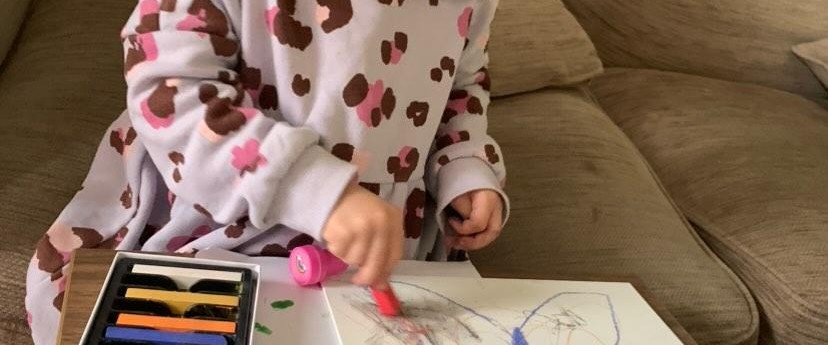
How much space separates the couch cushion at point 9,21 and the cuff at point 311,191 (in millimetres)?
572

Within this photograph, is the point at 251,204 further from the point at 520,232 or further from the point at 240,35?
the point at 520,232

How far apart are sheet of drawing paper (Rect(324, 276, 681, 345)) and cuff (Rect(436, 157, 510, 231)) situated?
0.34 ft

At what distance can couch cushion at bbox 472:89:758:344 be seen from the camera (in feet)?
3.33

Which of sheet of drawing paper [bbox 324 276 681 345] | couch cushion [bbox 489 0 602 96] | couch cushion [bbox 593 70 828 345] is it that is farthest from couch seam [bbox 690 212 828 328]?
sheet of drawing paper [bbox 324 276 681 345]

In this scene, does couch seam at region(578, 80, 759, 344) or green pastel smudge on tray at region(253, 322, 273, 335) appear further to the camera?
couch seam at region(578, 80, 759, 344)

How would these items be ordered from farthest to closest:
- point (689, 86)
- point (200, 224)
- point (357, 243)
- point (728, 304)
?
point (689, 86) → point (728, 304) → point (200, 224) → point (357, 243)

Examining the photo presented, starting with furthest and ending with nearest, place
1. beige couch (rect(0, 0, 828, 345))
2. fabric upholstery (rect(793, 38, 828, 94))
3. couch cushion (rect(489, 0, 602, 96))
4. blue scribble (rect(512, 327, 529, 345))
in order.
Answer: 1. fabric upholstery (rect(793, 38, 828, 94))
2. couch cushion (rect(489, 0, 602, 96))
3. beige couch (rect(0, 0, 828, 345))
4. blue scribble (rect(512, 327, 529, 345))

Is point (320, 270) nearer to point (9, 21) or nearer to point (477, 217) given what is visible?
point (477, 217)

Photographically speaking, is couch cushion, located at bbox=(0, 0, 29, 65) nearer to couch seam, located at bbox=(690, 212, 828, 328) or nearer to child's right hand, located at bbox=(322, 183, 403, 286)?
child's right hand, located at bbox=(322, 183, 403, 286)

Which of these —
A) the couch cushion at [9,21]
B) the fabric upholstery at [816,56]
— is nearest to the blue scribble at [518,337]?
the couch cushion at [9,21]

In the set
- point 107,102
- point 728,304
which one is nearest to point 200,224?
point 107,102

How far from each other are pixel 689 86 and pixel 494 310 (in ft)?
3.34

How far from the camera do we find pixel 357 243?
0.63 metres

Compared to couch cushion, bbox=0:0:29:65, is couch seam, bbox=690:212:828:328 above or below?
below
